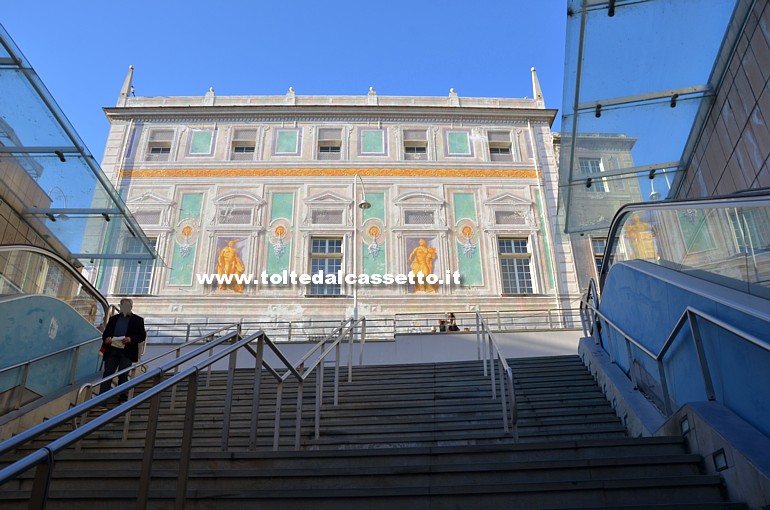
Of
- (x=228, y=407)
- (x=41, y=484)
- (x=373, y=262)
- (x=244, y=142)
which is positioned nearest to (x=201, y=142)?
(x=244, y=142)

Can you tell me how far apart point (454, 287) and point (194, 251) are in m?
7.96

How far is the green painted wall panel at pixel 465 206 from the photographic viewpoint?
1878 cm

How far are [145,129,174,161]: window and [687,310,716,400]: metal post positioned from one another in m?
19.1

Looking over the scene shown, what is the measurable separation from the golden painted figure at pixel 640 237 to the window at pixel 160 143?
17.5 metres

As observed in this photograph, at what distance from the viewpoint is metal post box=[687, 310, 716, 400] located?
12.6ft

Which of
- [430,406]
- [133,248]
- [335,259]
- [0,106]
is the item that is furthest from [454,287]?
[0,106]

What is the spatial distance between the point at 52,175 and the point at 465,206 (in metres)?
12.8

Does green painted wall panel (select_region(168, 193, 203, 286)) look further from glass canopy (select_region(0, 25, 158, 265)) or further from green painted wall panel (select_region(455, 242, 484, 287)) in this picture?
green painted wall panel (select_region(455, 242, 484, 287))

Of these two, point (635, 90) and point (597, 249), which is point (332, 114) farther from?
point (635, 90)

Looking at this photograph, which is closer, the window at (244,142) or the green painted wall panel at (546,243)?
the green painted wall panel at (546,243)

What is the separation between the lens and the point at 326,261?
18.2m

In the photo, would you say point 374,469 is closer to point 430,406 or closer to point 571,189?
point 430,406

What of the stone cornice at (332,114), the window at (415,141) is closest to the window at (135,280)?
the stone cornice at (332,114)

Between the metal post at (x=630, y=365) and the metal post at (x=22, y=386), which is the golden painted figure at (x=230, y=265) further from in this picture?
the metal post at (x=630, y=365)
